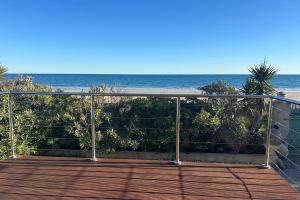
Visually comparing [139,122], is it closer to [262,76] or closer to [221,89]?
[221,89]

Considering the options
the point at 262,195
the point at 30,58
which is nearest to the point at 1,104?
the point at 262,195

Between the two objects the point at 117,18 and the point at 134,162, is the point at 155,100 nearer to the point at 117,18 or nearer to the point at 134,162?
the point at 134,162

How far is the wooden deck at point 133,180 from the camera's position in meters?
2.54

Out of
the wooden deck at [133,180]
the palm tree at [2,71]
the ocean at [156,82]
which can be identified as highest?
the palm tree at [2,71]

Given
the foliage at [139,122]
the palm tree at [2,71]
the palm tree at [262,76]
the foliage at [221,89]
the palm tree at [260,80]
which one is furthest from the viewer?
the palm tree at [262,76]

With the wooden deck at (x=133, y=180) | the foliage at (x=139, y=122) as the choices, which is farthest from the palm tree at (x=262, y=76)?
the wooden deck at (x=133, y=180)

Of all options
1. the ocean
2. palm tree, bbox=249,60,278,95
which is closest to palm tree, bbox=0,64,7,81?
palm tree, bbox=249,60,278,95

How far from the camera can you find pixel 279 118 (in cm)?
652

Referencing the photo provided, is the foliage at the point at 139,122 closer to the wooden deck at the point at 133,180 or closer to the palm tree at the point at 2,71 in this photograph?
the palm tree at the point at 2,71

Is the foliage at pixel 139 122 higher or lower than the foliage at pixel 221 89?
lower

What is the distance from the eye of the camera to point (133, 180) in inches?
113

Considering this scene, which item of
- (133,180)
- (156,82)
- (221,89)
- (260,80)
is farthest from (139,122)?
(156,82)

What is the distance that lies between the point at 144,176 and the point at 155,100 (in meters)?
3.38

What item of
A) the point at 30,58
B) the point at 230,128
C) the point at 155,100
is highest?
the point at 30,58
